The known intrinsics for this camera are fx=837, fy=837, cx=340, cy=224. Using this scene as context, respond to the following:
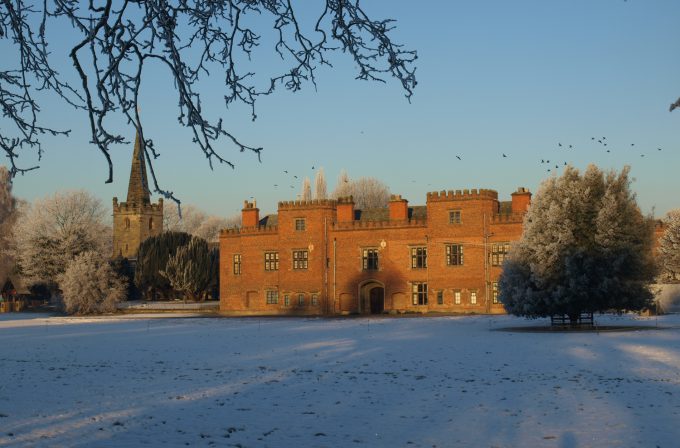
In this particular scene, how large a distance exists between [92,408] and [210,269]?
2101 inches

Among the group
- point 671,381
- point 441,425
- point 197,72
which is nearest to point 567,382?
point 671,381

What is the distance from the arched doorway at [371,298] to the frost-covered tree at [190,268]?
652 inches

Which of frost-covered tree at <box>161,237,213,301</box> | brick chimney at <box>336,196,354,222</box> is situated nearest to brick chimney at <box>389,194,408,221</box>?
brick chimney at <box>336,196,354,222</box>

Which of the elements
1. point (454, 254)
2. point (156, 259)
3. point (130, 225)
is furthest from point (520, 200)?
point (130, 225)

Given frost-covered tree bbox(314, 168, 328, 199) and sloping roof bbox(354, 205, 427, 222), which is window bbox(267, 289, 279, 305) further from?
frost-covered tree bbox(314, 168, 328, 199)

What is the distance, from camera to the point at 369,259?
53781 mm

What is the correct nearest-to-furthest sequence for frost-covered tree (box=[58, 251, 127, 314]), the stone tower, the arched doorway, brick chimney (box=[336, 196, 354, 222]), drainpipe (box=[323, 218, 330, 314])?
the arched doorway → drainpipe (box=[323, 218, 330, 314]) → brick chimney (box=[336, 196, 354, 222]) → frost-covered tree (box=[58, 251, 127, 314]) → the stone tower

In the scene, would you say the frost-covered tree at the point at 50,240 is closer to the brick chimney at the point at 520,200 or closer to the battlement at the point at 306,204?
the battlement at the point at 306,204

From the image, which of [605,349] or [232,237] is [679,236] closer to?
[232,237]

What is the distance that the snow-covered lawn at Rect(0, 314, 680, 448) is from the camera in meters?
11.6

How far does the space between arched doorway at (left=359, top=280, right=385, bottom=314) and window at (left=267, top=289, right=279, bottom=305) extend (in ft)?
19.9

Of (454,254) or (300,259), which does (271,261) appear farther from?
(454,254)

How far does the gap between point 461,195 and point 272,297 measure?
1468 centimetres

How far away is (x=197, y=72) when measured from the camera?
6.23 m
